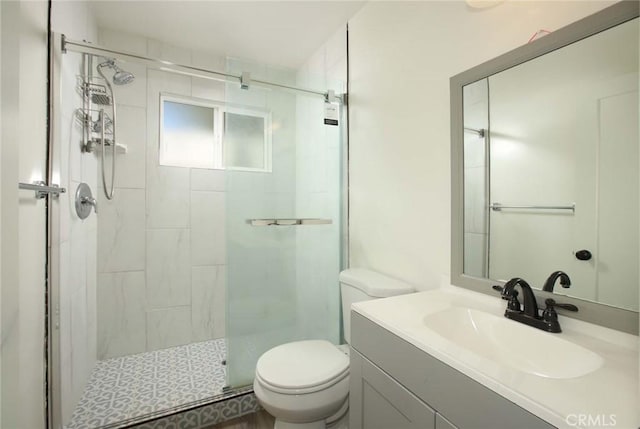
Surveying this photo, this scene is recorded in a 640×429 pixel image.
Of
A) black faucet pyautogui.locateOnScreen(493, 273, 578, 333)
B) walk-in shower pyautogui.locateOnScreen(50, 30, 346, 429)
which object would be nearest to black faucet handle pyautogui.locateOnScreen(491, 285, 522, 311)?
black faucet pyautogui.locateOnScreen(493, 273, 578, 333)

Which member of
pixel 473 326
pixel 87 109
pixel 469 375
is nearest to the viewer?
pixel 469 375

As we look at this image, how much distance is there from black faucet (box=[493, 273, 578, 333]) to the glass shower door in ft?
3.87

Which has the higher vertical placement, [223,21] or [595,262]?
[223,21]

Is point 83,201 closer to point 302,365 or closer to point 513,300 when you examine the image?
point 302,365

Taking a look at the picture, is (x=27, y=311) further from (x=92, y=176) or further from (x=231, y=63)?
(x=231, y=63)

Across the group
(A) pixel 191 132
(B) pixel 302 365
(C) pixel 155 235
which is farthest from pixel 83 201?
(B) pixel 302 365

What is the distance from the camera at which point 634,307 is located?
0.78m

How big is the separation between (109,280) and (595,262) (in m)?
2.82

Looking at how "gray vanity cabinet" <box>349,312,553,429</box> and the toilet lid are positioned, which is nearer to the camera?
"gray vanity cabinet" <box>349,312,553,429</box>

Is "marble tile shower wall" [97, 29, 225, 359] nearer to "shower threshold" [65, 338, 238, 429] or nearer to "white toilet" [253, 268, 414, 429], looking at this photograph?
"shower threshold" [65, 338, 238, 429]

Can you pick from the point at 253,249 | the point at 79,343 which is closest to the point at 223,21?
the point at 253,249

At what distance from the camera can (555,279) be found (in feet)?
3.03

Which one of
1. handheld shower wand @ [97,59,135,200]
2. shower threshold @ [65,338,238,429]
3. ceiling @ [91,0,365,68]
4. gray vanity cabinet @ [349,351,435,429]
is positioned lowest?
shower threshold @ [65,338,238,429]

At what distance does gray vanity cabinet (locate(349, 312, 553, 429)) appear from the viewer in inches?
24.6
